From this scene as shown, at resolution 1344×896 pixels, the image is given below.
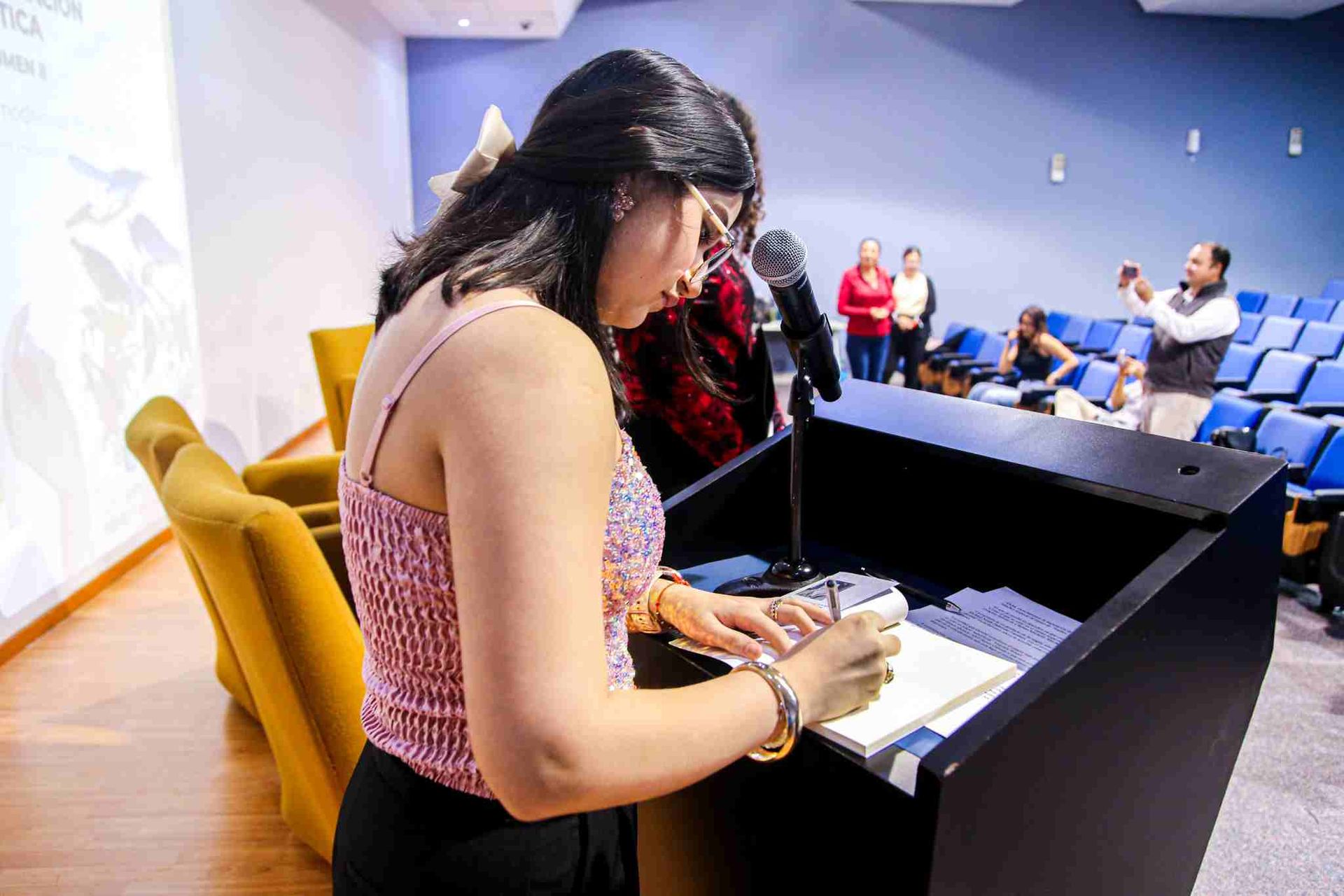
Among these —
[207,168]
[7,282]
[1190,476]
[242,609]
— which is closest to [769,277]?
[1190,476]

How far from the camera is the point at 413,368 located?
582 millimetres

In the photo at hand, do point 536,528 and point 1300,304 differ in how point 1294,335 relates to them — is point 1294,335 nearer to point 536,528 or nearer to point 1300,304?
point 1300,304

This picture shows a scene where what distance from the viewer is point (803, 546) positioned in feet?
4.23

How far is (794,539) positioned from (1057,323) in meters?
7.88

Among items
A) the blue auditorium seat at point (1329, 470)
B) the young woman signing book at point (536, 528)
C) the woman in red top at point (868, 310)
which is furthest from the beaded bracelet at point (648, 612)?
the woman in red top at point (868, 310)

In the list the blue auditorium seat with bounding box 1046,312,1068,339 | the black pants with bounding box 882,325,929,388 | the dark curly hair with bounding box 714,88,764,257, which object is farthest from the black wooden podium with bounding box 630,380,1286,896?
the blue auditorium seat with bounding box 1046,312,1068,339

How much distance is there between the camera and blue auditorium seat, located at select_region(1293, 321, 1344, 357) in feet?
20.7

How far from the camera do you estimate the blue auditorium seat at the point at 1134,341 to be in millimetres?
6516

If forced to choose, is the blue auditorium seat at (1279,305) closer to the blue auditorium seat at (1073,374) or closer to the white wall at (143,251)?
the blue auditorium seat at (1073,374)

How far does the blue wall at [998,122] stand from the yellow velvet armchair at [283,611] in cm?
773

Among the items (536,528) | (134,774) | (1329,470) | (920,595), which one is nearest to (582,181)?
(536,528)

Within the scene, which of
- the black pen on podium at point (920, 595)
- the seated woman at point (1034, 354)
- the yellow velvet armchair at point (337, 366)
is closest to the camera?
the black pen on podium at point (920, 595)

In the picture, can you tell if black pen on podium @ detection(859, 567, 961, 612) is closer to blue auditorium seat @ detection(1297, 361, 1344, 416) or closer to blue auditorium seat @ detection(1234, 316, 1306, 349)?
→ blue auditorium seat @ detection(1297, 361, 1344, 416)

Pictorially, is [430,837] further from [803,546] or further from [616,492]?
[803,546]
